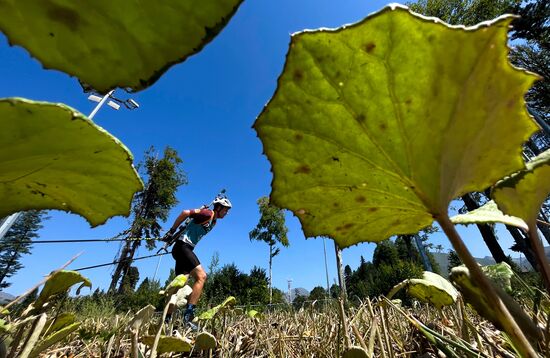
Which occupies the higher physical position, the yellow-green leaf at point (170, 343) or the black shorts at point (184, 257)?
the black shorts at point (184, 257)

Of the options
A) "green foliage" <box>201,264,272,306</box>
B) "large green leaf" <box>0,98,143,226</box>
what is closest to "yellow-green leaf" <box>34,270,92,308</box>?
"large green leaf" <box>0,98,143,226</box>

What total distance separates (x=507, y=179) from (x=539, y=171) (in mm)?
50

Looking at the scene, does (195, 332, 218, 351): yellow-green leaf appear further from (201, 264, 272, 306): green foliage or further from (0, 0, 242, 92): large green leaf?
(201, 264, 272, 306): green foliage

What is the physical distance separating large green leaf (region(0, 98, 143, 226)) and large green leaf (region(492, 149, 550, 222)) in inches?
27.5

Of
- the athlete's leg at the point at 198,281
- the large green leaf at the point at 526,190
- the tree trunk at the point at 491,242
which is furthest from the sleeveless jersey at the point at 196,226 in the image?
the tree trunk at the point at 491,242

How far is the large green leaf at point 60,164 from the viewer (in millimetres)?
390

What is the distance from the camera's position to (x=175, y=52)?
1.01 ft

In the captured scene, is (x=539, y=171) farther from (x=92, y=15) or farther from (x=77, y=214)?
(x=77, y=214)

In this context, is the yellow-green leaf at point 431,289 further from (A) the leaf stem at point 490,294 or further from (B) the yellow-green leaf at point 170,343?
(B) the yellow-green leaf at point 170,343

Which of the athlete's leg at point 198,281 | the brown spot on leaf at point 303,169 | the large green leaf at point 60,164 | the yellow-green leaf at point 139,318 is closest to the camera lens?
the large green leaf at point 60,164

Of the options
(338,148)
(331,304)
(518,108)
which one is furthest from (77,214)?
(331,304)

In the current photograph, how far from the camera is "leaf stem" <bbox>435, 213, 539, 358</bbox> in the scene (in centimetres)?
47

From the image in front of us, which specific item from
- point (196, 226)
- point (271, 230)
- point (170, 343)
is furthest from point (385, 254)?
point (170, 343)

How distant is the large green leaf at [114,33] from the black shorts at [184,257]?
480cm
